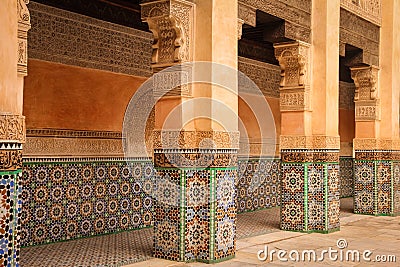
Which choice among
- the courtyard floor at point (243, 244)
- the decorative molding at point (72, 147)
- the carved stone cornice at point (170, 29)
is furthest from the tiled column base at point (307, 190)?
the carved stone cornice at point (170, 29)

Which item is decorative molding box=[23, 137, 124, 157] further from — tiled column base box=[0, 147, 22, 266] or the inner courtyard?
tiled column base box=[0, 147, 22, 266]

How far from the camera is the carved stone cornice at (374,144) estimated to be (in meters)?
8.76

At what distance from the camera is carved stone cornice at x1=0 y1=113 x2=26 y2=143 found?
332cm

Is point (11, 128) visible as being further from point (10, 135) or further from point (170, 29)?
point (170, 29)

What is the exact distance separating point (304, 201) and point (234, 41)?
2560mm

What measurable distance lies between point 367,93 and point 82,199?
509 centimetres

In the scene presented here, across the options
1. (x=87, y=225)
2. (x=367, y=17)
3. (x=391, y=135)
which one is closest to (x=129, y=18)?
(x=87, y=225)

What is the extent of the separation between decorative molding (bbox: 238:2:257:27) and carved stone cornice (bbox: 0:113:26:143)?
2962mm

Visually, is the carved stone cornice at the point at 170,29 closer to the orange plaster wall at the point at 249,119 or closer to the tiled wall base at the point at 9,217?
the tiled wall base at the point at 9,217

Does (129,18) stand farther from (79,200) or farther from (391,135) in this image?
(391,135)

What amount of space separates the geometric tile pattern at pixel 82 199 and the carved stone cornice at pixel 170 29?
1809mm

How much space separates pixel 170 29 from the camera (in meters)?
5.08

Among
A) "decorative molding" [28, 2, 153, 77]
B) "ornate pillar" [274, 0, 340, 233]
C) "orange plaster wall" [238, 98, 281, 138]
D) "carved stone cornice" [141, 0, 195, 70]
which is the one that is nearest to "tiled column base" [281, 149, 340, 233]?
"ornate pillar" [274, 0, 340, 233]

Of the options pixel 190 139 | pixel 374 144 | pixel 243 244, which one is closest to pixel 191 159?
pixel 190 139
